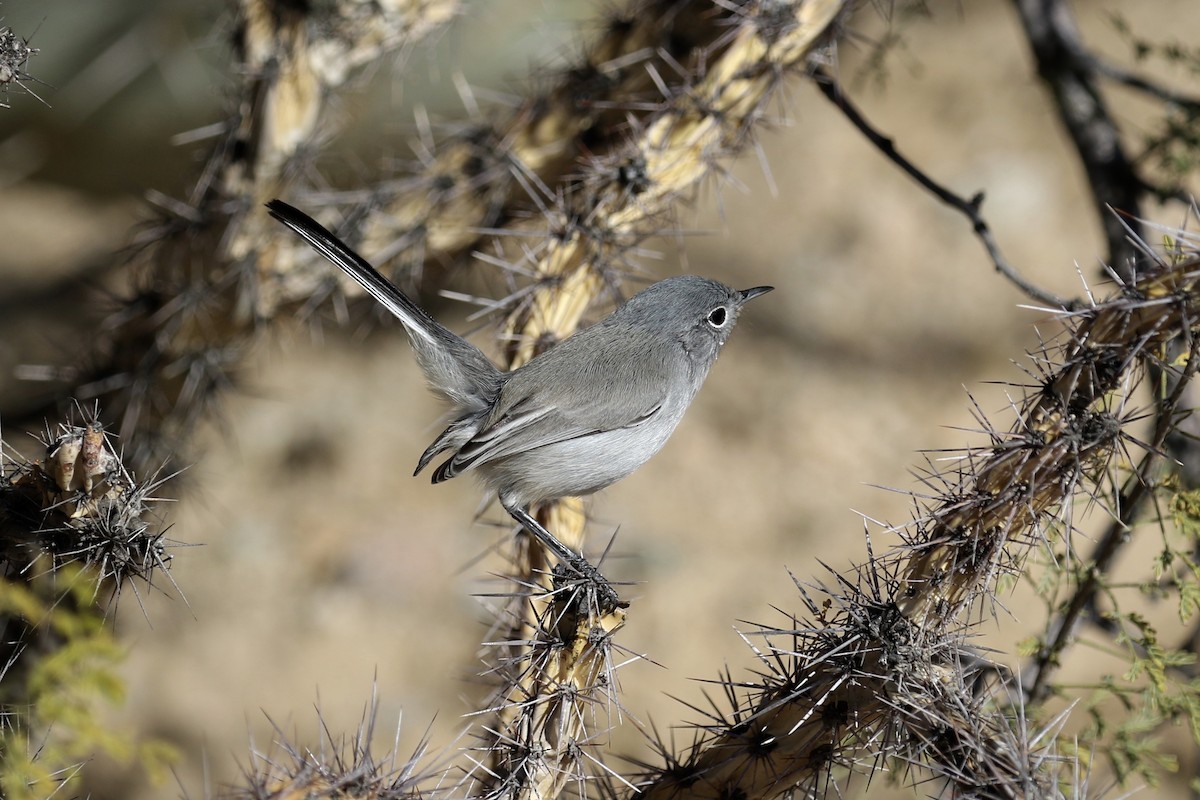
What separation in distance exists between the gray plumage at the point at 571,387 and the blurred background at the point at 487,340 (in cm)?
217

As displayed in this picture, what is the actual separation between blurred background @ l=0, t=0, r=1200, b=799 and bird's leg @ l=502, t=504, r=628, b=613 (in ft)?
6.99

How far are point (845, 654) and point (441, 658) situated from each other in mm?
3308

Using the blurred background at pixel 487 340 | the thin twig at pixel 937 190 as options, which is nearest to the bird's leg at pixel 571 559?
the thin twig at pixel 937 190

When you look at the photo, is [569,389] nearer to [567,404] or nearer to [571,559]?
[567,404]

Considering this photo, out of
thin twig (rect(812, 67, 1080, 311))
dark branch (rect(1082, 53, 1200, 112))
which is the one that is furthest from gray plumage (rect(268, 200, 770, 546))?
dark branch (rect(1082, 53, 1200, 112))

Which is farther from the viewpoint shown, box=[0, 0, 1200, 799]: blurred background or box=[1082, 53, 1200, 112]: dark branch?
box=[0, 0, 1200, 799]: blurred background

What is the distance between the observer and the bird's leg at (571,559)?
2350mm

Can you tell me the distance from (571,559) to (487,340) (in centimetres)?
262

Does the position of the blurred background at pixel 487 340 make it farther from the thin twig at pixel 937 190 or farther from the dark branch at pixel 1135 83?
the thin twig at pixel 937 190

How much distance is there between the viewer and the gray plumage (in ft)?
8.91

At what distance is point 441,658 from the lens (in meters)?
4.95

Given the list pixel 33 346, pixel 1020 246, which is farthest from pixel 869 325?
pixel 33 346

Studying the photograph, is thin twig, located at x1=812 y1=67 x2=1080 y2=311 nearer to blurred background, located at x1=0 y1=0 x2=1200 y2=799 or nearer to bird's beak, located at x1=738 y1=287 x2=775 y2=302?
bird's beak, located at x1=738 y1=287 x2=775 y2=302

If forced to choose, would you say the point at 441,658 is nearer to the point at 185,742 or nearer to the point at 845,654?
the point at 185,742
